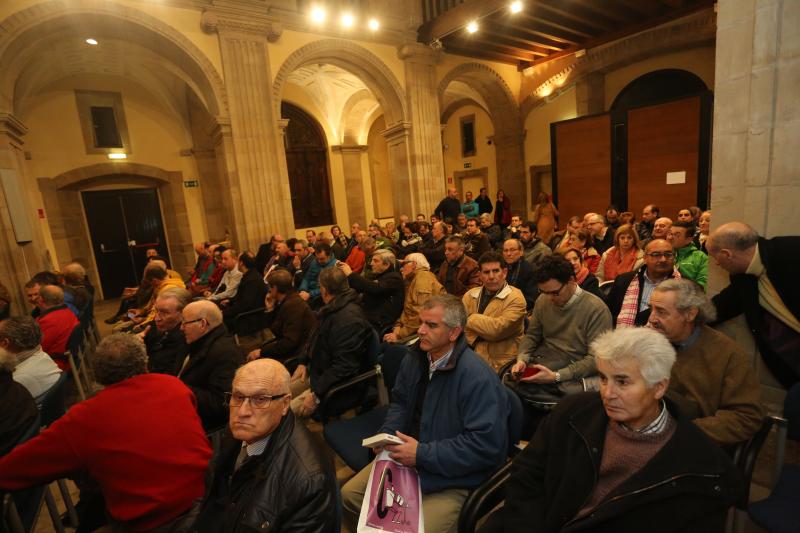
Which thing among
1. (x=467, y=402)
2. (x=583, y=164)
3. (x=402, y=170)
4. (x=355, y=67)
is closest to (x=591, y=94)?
(x=583, y=164)

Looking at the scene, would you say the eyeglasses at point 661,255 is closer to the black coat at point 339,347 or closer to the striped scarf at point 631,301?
the striped scarf at point 631,301

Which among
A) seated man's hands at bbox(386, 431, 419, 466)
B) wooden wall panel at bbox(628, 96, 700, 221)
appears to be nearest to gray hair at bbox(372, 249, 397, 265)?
seated man's hands at bbox(386, 431, 419, 466)

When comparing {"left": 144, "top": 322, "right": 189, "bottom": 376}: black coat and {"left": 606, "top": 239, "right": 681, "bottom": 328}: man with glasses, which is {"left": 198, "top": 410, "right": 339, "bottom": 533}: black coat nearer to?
{"left": 144, "top": 322, "right": 189, "bottom": 376}: black coat

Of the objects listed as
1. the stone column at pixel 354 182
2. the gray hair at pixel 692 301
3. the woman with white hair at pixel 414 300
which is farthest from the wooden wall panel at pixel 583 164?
the gray hair at pixel 692 301

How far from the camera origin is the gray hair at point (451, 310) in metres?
1.97

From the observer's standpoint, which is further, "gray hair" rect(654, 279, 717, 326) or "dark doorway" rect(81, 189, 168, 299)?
"dark doorway" rect(81, 189, 168, 299)

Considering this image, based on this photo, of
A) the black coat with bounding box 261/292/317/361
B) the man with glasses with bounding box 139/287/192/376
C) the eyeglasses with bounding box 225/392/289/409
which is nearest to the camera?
the eyeglasses with bounding box 225/392/289/409

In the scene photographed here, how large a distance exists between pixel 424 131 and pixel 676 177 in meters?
5.17

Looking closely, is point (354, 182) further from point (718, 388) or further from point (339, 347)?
point (718, 388)

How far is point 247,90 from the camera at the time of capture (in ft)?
23.9

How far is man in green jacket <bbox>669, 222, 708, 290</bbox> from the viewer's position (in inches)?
133

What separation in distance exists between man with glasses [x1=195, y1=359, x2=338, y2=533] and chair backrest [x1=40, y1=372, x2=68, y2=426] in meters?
1.49

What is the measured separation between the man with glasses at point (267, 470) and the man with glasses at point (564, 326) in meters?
1.36

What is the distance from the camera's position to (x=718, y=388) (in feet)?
5.62
